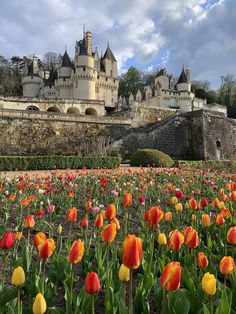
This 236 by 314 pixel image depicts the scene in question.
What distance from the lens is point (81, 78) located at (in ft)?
175

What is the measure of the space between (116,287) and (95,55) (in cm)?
5973

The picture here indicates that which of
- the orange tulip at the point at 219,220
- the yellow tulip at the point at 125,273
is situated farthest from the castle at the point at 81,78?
the yellow tulip at the point at 125,273

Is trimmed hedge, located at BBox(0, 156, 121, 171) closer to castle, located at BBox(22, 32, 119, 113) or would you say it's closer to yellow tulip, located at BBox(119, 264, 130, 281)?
yellow tulip, located at BBox(119, 264, 130, 281)

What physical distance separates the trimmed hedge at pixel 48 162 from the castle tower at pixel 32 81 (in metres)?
43.2

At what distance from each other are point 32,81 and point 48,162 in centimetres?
4422

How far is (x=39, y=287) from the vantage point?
2.02m

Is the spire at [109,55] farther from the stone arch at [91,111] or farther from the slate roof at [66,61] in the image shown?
the stone arch at [91,111]

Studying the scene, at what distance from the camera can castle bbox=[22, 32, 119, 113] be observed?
53.3 metres

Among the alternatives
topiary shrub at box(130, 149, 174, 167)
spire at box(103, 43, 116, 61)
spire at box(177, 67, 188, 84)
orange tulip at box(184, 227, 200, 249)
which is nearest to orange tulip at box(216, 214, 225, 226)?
orange tulip at box(184, 227, 200, 249)

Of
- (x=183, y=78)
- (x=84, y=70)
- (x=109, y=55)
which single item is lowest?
(x=183, y=78)

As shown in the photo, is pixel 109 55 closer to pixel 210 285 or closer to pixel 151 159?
pixel 151 159

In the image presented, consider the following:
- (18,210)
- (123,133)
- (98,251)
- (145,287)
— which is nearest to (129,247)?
(145,287)

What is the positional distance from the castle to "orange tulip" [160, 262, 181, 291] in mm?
50790

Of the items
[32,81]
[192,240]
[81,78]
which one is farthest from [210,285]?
[32,81]
